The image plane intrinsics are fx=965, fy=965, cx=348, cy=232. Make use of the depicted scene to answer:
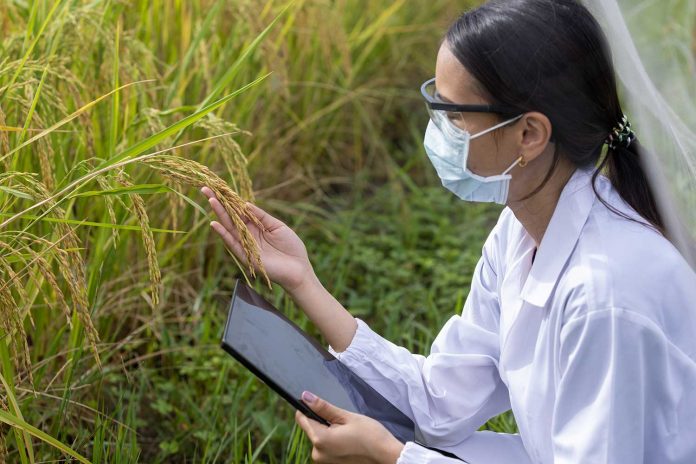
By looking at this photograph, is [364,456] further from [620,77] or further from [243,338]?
[620,77]

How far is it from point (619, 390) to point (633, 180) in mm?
444

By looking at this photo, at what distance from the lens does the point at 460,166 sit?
6.26ft

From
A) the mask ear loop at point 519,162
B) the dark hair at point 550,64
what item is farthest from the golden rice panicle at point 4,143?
the mask ear loop at point 519,162

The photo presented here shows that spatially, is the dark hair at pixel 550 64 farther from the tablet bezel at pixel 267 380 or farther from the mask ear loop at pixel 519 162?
the tablet bezel at pixel 267 380

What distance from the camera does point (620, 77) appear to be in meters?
1.87

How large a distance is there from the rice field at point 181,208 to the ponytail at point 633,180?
726mm

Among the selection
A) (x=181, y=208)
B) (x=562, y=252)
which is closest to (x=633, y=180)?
(x=562, y=252)

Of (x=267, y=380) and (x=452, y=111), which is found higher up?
(x=452, y=111)

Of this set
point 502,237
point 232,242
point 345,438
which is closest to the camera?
point 345,438

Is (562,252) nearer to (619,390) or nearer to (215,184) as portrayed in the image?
(619,390)

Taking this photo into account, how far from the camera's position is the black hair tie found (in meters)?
1.87

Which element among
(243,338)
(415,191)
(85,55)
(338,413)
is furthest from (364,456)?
(415,191)

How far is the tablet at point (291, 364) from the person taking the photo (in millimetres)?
1770

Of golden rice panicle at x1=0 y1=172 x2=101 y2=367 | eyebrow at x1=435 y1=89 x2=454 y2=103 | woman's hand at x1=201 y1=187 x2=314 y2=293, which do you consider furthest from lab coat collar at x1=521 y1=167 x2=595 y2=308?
golden rice panicle at x1=0 y1=172 x2=101 y2=367
